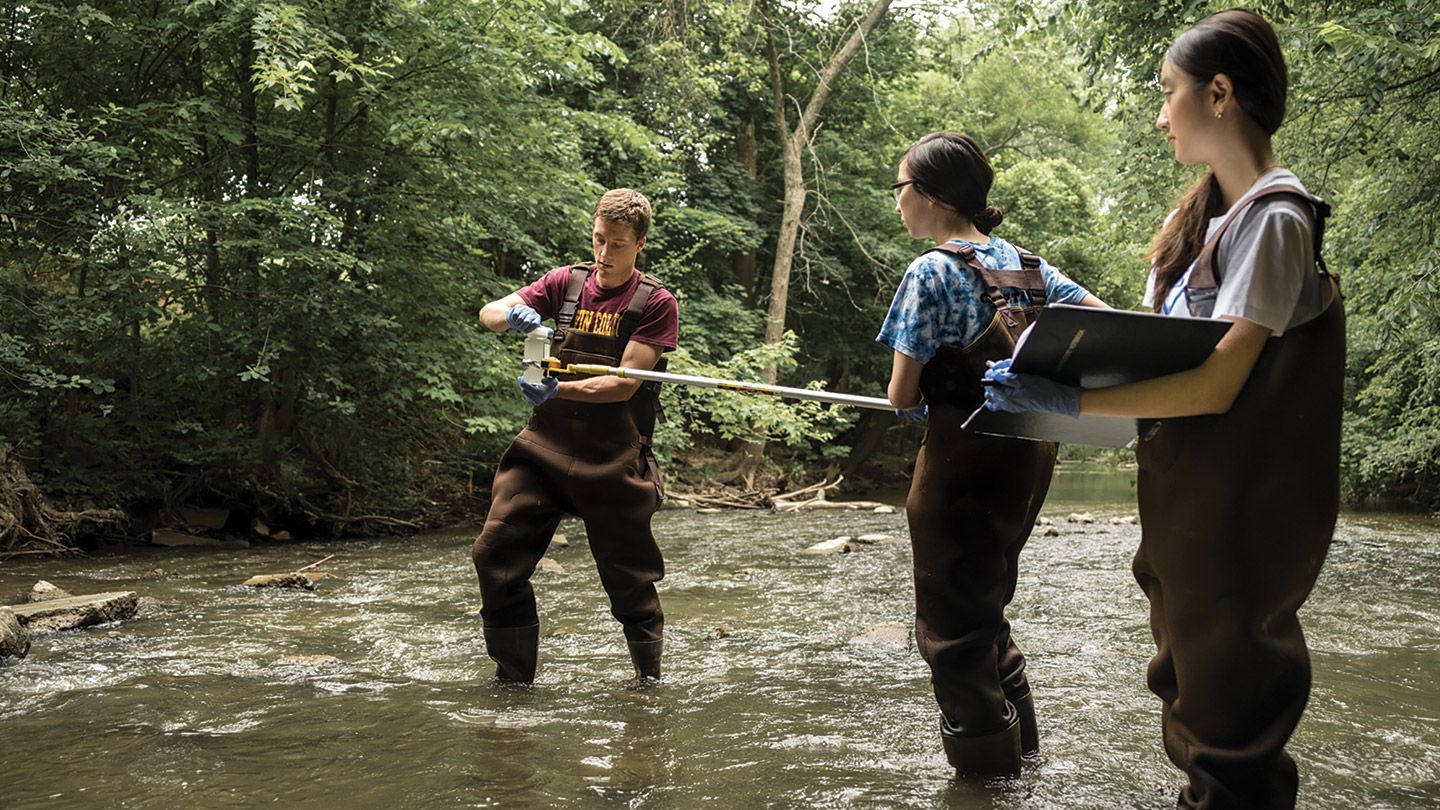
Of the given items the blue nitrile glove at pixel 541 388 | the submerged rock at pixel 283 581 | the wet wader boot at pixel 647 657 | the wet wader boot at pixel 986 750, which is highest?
the blue nitrile glove at pixel 541 388

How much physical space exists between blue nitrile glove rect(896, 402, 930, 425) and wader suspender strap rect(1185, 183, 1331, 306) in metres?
1.03

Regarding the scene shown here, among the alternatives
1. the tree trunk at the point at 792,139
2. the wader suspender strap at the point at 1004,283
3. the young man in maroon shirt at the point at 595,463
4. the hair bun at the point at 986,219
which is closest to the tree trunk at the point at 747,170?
the tree trunk at the point at 792,139

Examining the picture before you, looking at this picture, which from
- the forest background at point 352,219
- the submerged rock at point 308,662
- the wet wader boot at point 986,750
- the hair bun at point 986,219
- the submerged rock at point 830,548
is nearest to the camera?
the wet wader boot at point 986,750

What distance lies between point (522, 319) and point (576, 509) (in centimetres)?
82

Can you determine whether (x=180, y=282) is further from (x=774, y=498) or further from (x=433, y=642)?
(x=774, y=498)

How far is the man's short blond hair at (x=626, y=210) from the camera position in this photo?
4590 millimetres

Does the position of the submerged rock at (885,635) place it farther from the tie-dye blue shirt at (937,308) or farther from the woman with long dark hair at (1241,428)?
the woman with long dark hair at (1241,428)

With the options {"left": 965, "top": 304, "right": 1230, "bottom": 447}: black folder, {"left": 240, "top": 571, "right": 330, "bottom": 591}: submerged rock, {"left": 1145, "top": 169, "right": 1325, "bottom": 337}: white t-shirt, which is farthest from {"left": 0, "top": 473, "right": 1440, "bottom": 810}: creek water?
{"left": 1145, "top": 169, "right": 1325, "bottom": 337}: white t-shirt

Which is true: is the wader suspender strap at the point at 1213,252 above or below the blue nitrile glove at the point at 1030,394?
above

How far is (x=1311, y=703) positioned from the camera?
4.21 meters

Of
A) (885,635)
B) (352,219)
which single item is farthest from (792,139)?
(885,635)

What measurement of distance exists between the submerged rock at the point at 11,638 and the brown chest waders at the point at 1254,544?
191 inches

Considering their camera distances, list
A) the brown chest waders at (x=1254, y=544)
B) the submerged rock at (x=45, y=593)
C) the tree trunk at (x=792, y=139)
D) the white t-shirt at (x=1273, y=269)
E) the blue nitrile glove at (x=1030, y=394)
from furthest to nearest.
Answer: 1. the tree trunk at (x=792, y=139)
2. the submerged rock at (x=45, y=593)
3. the blue nitrile glove at (x=1030, y=394)
4. the brown chest waders at (x=1254, y=544)
5. the white t-shirt at (x=1273, y=269)

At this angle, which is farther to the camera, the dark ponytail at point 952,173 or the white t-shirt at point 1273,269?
the dark ponytail at point 952,173
